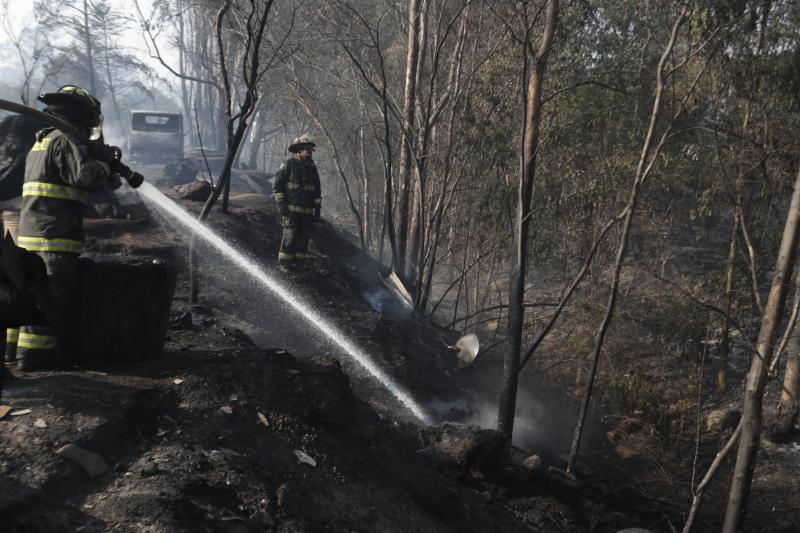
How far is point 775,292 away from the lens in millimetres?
4102

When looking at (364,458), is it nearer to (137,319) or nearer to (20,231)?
(137,319)

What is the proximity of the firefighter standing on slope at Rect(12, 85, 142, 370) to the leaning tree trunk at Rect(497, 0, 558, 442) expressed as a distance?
358 centimetres

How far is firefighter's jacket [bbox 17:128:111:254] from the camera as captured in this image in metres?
3.82

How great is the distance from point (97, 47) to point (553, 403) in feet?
116

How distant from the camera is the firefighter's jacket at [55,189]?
3.82 m

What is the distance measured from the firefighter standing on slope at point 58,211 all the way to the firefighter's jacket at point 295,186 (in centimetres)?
435

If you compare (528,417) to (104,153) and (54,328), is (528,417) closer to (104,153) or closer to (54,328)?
(54,328)

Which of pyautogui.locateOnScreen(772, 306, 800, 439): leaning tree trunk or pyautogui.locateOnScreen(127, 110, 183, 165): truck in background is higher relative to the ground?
pyautogui.locateOnScreen(127, 110, 183, 165): truck in background

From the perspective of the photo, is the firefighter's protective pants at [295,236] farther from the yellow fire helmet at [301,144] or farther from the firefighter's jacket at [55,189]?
the firefighter's jacket at [55,189]

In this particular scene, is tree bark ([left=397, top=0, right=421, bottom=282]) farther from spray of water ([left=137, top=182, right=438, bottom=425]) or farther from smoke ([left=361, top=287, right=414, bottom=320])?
spray of water ([left=137, top=182, right=438, bottom=425])

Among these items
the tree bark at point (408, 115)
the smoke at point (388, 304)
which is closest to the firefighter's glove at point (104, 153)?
the smoke at point (388, 304)

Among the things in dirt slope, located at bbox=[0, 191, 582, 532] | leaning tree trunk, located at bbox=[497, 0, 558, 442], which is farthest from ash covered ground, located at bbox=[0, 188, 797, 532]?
leaning tree trunk, located at bbox=[497, 0, 558, 442]

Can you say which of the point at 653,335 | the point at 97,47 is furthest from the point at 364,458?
the point at 97,47

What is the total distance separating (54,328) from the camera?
363 cm
